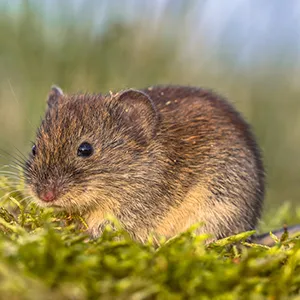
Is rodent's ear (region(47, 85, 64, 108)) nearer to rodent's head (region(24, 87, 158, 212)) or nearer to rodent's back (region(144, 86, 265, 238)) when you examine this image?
rodent's head (region(24, 87, 158, 212))

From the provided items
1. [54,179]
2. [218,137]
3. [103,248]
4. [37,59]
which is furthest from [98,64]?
[103,248]

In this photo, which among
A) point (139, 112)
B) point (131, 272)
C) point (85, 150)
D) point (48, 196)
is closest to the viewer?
point (131, 272)

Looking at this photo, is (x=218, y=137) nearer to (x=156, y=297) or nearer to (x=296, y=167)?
(x=156, y=297)

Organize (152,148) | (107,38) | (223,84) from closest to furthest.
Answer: (152,148) < (107,38) < (223,84)

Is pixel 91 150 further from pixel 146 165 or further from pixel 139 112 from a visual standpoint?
pixel 139 112

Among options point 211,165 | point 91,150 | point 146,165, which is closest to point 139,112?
point 146,165

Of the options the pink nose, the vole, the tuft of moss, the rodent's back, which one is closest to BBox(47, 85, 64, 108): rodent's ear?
the vole

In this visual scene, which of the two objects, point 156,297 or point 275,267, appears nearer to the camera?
point 156,297
